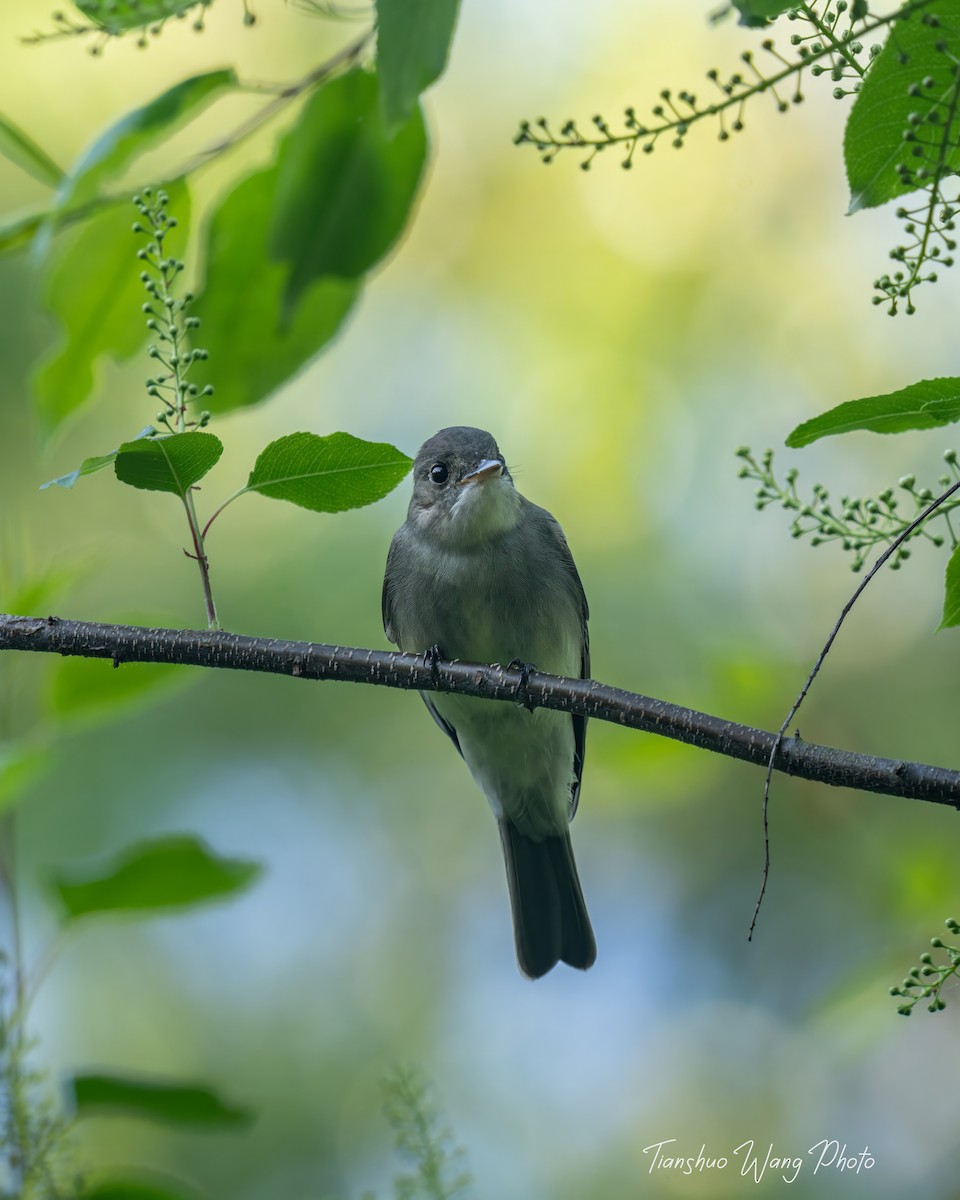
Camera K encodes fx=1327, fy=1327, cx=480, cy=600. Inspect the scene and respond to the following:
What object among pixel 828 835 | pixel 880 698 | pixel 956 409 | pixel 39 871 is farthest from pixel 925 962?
pixel 880 698

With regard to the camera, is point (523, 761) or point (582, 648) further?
point (523, 761)

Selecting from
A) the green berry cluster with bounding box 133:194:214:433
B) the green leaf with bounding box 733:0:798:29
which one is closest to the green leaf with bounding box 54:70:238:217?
the green berry cluster with bounding box 133:194:214:433

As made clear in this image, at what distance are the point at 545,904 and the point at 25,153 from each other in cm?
395

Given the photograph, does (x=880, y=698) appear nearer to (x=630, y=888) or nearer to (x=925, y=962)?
(x=630, y=888)

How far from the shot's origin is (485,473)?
4.97 m

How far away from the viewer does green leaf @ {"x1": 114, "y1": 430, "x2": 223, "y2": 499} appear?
7.32 feet

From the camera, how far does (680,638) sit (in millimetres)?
6965

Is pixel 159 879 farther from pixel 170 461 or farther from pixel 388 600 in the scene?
pixel 388 600

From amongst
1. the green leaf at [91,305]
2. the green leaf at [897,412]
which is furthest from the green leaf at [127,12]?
the green leaf at [897,412]

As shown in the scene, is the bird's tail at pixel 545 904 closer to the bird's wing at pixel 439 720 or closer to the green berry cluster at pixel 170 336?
the bird's wing at pixel 439 720

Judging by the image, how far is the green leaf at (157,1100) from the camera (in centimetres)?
272

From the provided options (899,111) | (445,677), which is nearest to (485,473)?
(445,677)

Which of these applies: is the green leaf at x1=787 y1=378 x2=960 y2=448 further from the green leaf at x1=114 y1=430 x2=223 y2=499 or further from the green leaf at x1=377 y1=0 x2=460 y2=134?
the green leaf at x1=114 y1=430 x2=223 y2=499

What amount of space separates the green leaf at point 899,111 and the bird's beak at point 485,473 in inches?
117
